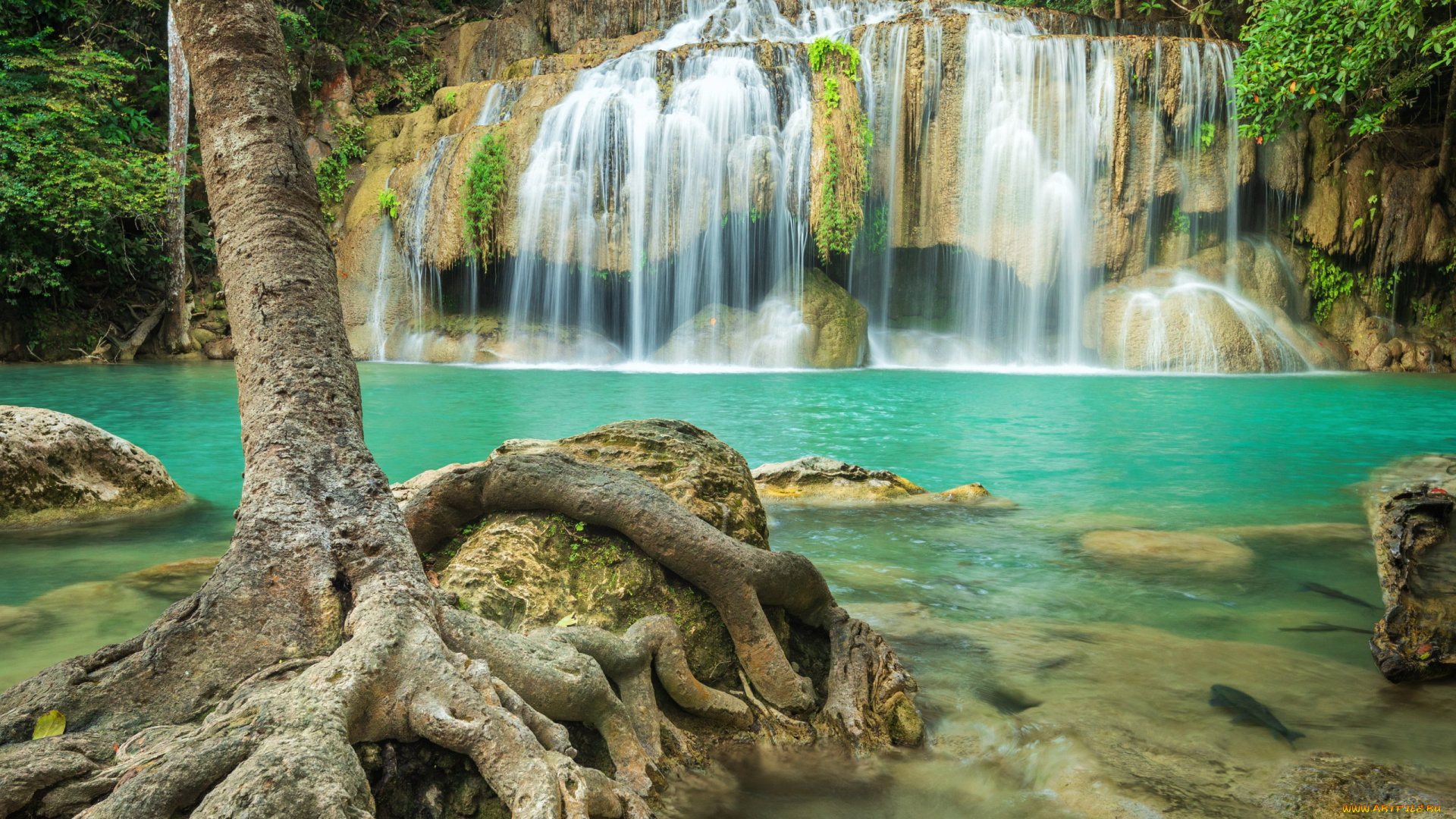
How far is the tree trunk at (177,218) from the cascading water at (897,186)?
15.1ft

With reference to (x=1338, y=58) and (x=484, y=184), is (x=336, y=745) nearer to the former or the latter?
(x=1338, y=58)

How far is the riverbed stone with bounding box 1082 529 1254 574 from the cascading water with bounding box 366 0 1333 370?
45.0 feet

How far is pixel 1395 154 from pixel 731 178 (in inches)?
588

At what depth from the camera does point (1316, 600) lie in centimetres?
464

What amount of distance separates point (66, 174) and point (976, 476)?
18.5 meters

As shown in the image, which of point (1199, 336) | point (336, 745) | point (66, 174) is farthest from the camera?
point (1199, 336)

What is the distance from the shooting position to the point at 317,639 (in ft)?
7.20

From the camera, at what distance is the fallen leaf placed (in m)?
1.90

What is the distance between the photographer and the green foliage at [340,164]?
858 inches

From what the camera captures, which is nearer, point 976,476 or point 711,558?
point 711,558

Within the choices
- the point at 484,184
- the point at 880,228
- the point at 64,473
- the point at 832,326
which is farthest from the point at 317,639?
the point at 880,228

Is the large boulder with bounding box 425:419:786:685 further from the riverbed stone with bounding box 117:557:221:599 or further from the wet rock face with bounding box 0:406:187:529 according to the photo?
the wet rock face with bounding box 0:406:187:529

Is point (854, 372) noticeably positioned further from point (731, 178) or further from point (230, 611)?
point (230, 611)

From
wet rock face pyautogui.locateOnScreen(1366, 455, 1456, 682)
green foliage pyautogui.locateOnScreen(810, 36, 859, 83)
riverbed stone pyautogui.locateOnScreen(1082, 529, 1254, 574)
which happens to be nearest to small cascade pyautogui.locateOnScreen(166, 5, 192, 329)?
green foliage pyautogui.locateOnScreen(810, 36, 859, 83)
